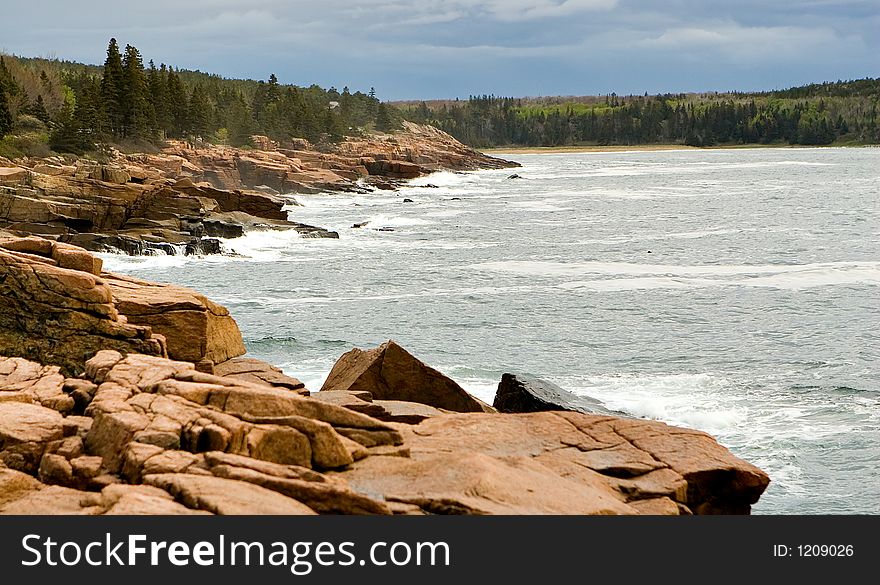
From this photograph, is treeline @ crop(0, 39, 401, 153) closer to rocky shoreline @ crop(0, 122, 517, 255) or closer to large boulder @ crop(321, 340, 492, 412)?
rocky shoreline @ crop(0, 122, 517, 255)

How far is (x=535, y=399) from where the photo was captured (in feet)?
55.4

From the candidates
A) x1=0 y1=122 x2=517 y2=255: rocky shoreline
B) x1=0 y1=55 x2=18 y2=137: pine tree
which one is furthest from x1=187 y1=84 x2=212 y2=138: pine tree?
x1=0 y1=55 x2=18 y2=137: pine tree

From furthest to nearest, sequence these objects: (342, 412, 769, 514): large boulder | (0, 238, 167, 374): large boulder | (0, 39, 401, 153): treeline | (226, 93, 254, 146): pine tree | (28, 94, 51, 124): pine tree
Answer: (226, 93, 254, 146): pine tree < (28, 94, 51, 124): pine tree < (0, 39, 401, 153): treeline < (0, 238, 167, 374): large boulder < (342, 412, 769, 514): large boulder

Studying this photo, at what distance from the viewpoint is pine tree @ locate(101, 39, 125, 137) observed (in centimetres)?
8669

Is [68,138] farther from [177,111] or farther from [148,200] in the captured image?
[148,200]

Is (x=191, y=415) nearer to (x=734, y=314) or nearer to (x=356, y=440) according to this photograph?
(x=356, y=440)

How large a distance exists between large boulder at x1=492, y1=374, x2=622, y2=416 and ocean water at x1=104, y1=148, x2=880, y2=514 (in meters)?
3.25

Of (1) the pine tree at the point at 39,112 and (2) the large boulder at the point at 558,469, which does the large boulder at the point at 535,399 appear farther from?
(1) the pine tree at the point at 39,112

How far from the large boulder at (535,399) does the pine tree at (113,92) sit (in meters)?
74.0

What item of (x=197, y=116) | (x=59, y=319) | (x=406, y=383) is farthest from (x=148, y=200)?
(x=197, y=116)

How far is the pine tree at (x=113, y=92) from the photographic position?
8669cm

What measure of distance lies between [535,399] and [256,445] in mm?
7244

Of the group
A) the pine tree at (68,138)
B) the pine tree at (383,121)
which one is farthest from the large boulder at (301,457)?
the pine tree at (383,121)

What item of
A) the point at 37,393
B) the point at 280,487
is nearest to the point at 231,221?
the point at 37,393
